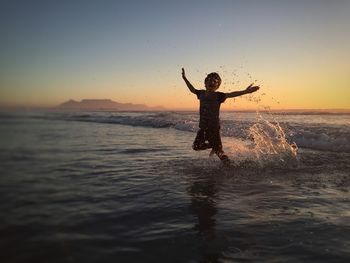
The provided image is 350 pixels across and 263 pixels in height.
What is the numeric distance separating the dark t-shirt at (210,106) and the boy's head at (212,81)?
0.55 ft

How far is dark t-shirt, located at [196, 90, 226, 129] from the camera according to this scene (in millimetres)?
8875

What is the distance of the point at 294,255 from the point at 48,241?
2529mm

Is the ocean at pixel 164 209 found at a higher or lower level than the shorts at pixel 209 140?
lower

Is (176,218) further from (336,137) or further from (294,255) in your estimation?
(336,137)

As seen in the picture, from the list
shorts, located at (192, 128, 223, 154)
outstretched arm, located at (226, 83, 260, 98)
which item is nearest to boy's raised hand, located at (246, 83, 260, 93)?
outstretched arm, located at (226, 83, 260, 98)

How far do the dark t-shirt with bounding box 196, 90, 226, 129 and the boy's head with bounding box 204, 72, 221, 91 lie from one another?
0.17 m

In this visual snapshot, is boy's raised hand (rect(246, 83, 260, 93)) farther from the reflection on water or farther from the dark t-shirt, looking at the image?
the reflection on water

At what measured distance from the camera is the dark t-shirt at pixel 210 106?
8875mm

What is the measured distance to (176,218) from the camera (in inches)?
196

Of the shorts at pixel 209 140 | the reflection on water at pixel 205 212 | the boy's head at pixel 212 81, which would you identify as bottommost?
the reflection on water at pixel 205 212

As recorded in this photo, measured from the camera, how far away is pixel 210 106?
890 cm

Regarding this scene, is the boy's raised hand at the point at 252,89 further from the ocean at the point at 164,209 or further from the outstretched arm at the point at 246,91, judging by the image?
the ocean at the point at 164,209

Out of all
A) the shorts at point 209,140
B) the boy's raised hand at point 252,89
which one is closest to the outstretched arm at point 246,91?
the boy's raised hand at point 252,89

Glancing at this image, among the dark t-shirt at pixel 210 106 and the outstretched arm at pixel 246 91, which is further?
the dark t-shirt at pixel 210 106
